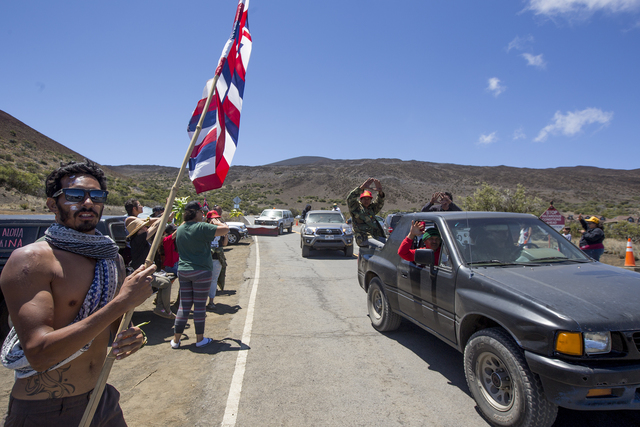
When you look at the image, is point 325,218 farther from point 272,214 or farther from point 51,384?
point 51,384

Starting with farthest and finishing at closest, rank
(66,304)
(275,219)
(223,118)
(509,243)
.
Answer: (275,219)
(509,243)
(223,118)
(66,304)

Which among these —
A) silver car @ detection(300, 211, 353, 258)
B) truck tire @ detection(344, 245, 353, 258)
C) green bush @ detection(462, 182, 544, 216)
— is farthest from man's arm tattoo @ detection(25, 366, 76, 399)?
green bush @ detection(462, 182, 544, 216)

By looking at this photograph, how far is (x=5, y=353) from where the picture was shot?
5.52 ft

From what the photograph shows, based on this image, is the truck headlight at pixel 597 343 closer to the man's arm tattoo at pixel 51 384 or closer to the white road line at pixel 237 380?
the white road line at pixel 237 380

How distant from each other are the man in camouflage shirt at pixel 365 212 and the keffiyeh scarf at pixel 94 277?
18.3ft

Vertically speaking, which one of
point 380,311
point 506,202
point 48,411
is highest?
point 506,202

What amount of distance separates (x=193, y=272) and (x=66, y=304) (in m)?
3.52

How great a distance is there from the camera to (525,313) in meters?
2.96

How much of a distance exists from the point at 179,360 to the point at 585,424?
4.24m

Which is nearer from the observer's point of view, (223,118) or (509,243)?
→ (223,118)

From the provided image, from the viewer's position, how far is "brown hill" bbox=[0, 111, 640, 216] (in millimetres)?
48500

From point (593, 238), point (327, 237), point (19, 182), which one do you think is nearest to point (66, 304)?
point (593, 238)

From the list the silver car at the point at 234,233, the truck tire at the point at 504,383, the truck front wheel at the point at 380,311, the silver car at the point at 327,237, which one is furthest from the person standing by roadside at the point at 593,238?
the silver car at the point at 234,233

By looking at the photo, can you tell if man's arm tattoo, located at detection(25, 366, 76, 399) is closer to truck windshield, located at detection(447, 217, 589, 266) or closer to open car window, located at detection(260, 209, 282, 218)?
truck windshield, located at detection(447, 217, 589, 266)
